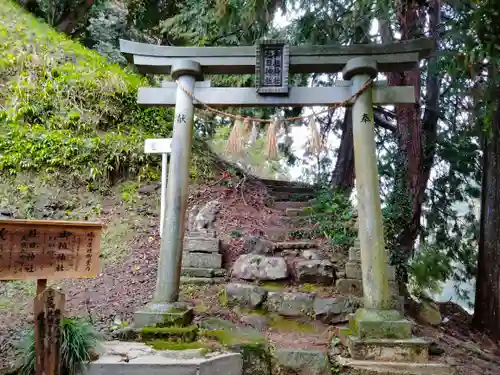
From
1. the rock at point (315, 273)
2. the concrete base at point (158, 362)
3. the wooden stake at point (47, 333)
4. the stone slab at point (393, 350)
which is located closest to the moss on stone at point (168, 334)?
the concrete base at point (158, 362)

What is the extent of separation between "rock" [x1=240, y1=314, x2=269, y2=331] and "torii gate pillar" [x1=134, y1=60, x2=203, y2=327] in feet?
2.87

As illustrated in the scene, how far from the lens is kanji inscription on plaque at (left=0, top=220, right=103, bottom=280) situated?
298cm

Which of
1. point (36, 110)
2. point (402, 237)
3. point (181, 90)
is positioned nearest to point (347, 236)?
point (402, 237)

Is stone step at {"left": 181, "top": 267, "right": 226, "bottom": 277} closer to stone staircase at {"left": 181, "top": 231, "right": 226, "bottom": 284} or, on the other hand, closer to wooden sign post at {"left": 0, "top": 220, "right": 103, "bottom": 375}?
stone staircase at {"left": 181, "top": 231, "right": 226, "bottom": 284}

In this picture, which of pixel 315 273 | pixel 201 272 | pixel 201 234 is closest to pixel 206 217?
pixel 201 234

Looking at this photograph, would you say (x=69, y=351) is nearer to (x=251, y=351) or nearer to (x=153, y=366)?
(x=153, y=366)

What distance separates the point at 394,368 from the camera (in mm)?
3762

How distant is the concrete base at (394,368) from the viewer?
3.72 meters

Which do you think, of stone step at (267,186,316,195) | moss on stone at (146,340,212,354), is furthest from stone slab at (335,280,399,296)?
stone step at (267,186,316,195)

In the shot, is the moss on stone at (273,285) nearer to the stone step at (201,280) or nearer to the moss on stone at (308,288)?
the moss on stone at (308,288)

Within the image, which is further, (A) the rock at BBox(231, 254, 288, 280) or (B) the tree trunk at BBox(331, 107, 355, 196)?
(B) the tree trunk at BBox(331, 107, 355, 196)

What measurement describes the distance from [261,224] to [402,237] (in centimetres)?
262

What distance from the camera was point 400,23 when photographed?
313 inches

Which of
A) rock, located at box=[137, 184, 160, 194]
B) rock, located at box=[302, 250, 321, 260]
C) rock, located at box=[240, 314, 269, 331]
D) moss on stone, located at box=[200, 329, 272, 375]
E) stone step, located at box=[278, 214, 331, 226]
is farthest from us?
rock, located at box=[137, 184, 160, 194]
